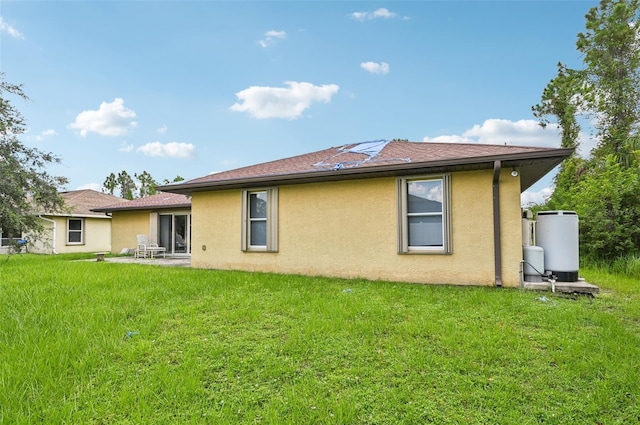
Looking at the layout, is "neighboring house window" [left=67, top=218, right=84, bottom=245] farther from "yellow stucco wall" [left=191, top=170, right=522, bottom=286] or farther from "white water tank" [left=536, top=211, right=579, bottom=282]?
"white water tank" [left=536, top=211, right=579, bottom=282]

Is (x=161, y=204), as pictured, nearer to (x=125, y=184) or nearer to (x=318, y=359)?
(x=318, y=359)

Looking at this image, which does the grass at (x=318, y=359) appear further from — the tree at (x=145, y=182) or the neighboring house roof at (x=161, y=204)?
the tree at (x=145, y=182)

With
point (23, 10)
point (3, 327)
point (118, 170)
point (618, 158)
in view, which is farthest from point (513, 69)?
point (118, 170)

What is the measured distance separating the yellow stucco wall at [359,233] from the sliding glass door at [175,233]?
17.8 feet

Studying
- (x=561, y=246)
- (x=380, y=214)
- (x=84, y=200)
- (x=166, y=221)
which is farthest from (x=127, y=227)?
(x=561, y=246)

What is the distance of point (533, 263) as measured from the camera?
6.64 meters

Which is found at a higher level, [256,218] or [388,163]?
[388,163]

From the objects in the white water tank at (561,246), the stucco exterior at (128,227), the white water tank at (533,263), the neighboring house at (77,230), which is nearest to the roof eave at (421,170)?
the white water tank at (561,246)

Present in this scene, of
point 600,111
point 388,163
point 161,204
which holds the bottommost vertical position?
point 161,204

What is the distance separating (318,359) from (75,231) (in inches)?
903

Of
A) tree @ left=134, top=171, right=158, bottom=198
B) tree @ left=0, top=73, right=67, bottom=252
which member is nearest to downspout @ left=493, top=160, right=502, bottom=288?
→ tree @ left=0, top=73, right=67, bottom=252

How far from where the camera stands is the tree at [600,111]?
421 inches

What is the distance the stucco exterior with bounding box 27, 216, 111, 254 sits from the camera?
19672 millimetres

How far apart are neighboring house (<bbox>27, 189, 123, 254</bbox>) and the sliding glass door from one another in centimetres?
683
